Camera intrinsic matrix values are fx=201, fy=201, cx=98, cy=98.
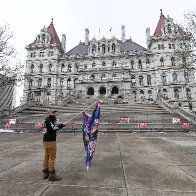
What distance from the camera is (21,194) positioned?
391 centimetres

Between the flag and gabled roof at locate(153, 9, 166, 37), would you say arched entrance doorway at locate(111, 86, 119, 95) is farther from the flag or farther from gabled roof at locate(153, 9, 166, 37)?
the flag

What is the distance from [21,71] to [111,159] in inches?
1069

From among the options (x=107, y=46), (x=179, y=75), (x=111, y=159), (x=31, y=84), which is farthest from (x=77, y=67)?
(x=111, y=159)

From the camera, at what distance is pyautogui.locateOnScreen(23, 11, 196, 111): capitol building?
5181 cm

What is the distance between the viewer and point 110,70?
5400 cm

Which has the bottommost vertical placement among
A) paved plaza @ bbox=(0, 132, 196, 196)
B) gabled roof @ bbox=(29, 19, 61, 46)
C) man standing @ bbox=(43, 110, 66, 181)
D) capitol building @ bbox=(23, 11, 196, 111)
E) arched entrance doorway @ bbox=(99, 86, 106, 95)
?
paved plaza @ bbox=(0, 132, 196, 196)

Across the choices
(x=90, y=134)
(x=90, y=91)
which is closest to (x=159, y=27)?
(x=90, y=91)

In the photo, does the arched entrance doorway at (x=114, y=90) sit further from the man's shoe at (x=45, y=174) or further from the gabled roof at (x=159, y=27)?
the man's shoe at (x=45, y=174)

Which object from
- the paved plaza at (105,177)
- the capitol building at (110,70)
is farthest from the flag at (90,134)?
the capitol building at (110,70)

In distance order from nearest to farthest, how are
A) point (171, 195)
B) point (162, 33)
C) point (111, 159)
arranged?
point (171, 195) → point (111, 159) → point (162, 33)

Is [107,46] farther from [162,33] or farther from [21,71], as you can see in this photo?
[21,71]

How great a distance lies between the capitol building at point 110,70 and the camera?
5181cm

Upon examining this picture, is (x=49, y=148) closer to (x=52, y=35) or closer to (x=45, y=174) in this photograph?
(x=45, y=174)

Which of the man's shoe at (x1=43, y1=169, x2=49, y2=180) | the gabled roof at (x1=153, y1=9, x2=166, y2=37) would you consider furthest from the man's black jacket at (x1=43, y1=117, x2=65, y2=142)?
the gabled roof at (x1=153, y1=9, x2=166, y2=37)
